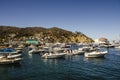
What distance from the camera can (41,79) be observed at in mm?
36500

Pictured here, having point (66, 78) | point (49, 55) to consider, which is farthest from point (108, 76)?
point (49, 55)

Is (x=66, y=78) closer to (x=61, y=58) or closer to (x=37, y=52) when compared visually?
(x=61, y=58)

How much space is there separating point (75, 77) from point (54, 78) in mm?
4628

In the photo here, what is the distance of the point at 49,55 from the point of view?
69.9 m

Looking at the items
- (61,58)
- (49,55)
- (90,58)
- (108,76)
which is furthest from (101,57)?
(108,76)

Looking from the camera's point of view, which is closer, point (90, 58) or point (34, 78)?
point (34, 78)

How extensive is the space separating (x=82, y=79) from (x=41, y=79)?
852 centimetres

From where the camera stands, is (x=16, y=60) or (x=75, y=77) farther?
(x=16, y=60)

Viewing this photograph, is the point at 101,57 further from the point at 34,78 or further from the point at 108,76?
the point at 34,78

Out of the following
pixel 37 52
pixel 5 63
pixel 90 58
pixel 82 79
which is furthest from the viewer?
pixel 37 52

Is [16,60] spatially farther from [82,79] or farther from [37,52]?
[37,52]

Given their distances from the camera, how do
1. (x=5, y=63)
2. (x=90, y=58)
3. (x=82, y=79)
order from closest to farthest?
(x=82, y=79)
(x=5, y=63)
(x=90, y=58)

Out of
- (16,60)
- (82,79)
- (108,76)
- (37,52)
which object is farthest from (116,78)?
(37,52)

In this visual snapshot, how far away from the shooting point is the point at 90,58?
2714 inches
